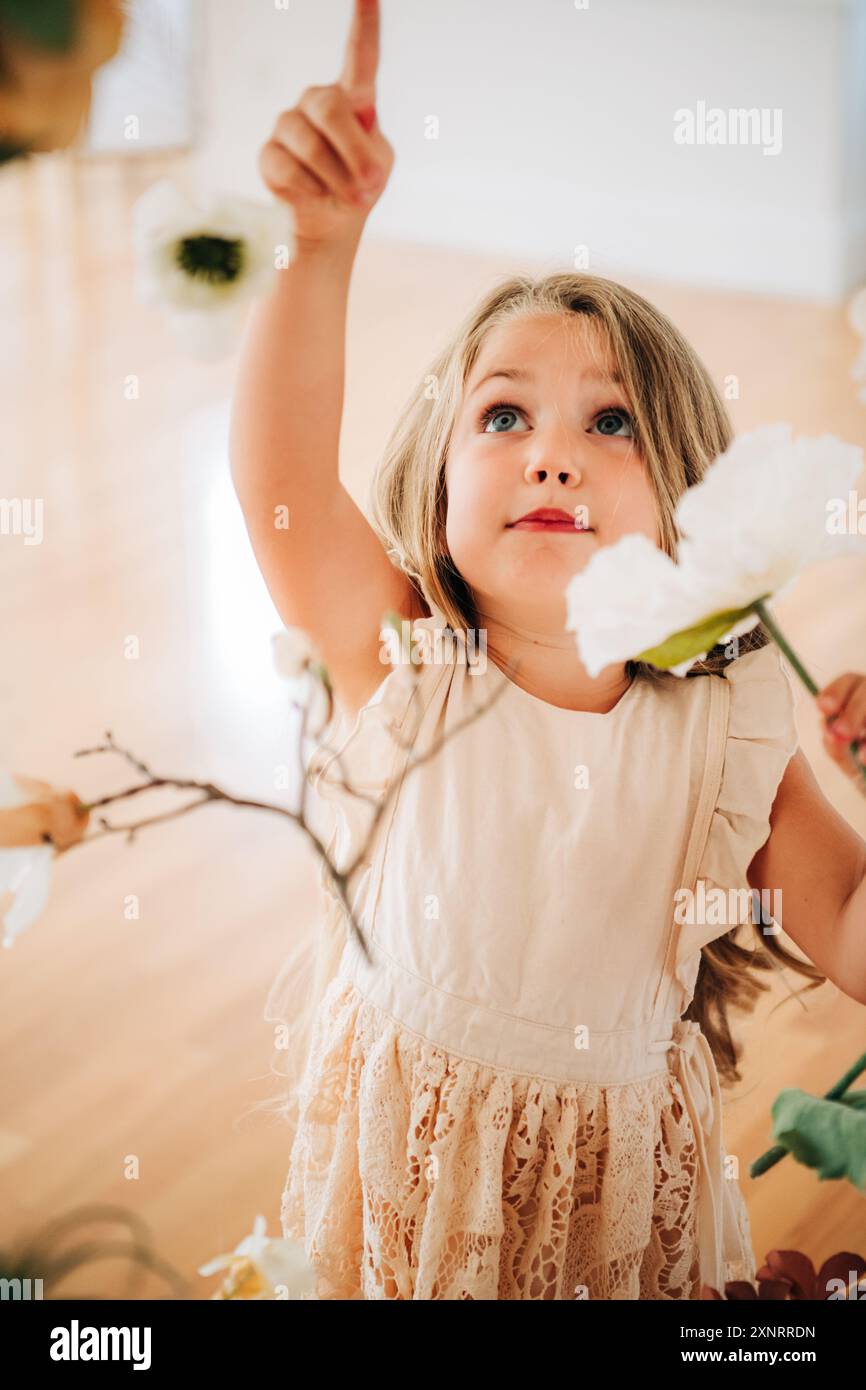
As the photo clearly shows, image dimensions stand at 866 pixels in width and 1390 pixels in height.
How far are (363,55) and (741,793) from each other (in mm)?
432

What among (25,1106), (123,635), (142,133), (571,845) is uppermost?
(142,133)

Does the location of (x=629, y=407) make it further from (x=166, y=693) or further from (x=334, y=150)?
(x=166, y=693)

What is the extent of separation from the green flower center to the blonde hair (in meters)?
0.14

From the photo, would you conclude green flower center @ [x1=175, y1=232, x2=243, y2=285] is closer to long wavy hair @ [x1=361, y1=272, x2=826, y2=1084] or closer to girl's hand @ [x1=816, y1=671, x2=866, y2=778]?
long wavy hair @ [x1=361, y1=272, x2=826, y2=1084]

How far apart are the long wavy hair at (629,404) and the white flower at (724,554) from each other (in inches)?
7.1

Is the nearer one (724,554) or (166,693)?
(724,554)

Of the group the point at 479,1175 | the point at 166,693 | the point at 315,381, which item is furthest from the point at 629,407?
the point at 479,1175

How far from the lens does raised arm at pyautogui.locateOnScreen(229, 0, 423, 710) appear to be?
0.57 m

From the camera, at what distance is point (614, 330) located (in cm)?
62

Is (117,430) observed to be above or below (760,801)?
above

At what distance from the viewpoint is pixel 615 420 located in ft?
2.02
